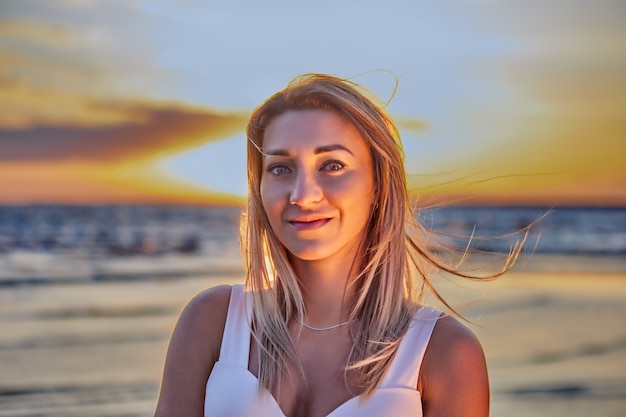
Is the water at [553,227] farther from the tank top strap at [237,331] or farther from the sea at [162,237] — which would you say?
the tank top strap at [237,331]

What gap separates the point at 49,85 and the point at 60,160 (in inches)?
121

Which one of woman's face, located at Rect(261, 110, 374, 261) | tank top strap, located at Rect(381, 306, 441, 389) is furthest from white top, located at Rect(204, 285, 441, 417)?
woman's face, located at Rect(261, 110, 374, 261)

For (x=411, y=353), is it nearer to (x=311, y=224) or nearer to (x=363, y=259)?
(x=363, y=259)

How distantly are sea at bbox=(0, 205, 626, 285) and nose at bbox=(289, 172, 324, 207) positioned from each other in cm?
808

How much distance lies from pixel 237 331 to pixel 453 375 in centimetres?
67

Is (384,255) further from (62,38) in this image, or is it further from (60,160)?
(60,160)

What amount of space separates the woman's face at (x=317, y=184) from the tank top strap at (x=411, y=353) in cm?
33

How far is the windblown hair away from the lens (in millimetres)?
A: 2650

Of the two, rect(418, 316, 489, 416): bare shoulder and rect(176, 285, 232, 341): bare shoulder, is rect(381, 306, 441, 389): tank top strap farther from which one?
rect(176, 285, 232, 341): bare shoulder

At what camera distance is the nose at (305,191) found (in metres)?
2.56

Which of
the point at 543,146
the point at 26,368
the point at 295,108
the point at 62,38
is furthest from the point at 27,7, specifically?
the point at 295,108

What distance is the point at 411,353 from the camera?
102 inches

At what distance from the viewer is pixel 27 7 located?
18.6m

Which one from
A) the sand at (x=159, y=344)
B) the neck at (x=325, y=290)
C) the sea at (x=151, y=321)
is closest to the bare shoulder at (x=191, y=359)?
the neck at (x=325, y=290)
